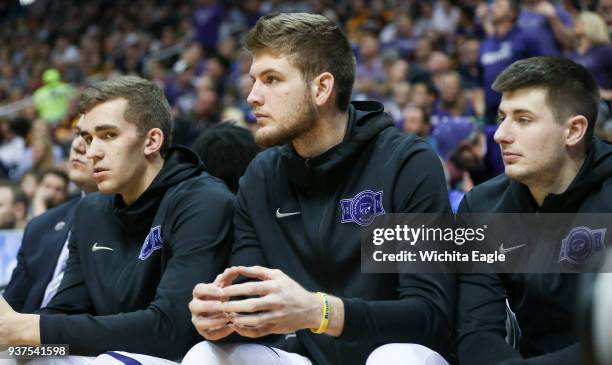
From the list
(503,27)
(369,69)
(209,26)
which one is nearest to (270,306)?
(503,27)

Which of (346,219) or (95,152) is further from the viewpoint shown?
(95,152)

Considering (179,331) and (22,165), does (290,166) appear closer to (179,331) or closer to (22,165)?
(179,331)

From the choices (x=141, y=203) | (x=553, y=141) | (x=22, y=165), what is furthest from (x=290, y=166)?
(x=22, y=165)

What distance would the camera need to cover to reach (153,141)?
10.6ft

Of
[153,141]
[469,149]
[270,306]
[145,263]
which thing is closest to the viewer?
[270,306]

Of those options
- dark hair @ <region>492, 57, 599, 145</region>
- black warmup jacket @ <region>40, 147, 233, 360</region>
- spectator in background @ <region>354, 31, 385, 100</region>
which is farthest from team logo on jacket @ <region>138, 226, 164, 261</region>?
spectator in background @ <region>354, 31, 385, 100</region>

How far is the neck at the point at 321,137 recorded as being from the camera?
2826 mm

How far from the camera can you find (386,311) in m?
2.40

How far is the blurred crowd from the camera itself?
6.22m

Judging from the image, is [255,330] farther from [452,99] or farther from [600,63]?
[452,99]

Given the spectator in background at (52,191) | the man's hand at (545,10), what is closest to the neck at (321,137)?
the spectator in background at (52,191)

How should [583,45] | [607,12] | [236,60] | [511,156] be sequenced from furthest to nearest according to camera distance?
[236,60], [607,12], [583,45], [511,156]

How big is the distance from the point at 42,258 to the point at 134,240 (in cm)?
93

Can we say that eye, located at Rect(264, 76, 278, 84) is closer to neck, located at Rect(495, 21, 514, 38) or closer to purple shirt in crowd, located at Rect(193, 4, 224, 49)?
neck, located at Rect(495, 21, 514, 38)
